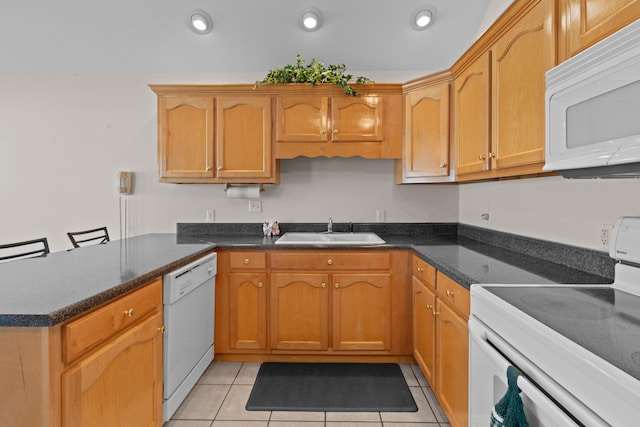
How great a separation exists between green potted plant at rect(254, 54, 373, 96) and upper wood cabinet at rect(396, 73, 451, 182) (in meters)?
0.43

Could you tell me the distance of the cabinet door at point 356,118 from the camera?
270 cm

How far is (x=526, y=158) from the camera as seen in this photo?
153 centimetres

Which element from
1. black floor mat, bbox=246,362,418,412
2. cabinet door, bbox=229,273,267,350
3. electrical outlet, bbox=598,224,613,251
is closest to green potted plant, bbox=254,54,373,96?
cabinet door, bbox=229,273,267,350

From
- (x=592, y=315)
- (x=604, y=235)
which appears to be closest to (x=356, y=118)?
(x=604, y=235)

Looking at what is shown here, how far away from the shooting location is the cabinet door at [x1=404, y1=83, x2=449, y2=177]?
2441 millimetres

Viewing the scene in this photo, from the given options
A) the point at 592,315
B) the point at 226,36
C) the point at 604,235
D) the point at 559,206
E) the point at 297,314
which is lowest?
the point at 297,314

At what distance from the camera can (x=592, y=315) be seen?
957 mm

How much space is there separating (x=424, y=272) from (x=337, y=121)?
4.38ft

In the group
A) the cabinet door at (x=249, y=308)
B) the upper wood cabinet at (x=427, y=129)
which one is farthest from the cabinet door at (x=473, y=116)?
the cabinet door at (x=249, y=308)

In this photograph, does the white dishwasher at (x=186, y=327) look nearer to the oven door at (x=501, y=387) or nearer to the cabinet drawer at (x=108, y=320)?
the cabinet drawer at (x=108, y=320)

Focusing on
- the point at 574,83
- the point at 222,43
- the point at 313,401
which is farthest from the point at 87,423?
the point at 222,43

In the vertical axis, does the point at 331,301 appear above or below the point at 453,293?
below

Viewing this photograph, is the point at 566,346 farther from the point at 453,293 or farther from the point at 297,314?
the point at 297,314

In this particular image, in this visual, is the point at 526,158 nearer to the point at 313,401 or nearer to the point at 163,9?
the point at 313,401
